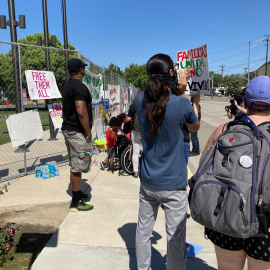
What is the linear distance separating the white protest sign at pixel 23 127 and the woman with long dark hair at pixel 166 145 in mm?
3467

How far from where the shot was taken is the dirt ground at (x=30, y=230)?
3.16m

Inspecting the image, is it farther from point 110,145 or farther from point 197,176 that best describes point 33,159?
point 197,176

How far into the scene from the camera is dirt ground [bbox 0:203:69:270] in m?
3.16

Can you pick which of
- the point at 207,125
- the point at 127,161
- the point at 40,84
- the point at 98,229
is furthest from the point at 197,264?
the point at 207,125

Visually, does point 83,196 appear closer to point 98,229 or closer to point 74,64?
point 98,229

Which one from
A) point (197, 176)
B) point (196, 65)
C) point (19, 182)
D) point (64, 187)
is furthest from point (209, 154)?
point (19, 182)

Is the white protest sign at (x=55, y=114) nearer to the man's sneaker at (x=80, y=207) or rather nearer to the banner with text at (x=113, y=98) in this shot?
the man's sneaker at (x=80, y=207)

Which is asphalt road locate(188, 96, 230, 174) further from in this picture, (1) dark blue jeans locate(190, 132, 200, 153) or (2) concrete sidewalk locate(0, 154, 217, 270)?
(2) concrete sidewalk locate(0, 154, 217, 270)

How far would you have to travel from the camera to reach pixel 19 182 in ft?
17.4

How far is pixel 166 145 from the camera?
217 centimetres

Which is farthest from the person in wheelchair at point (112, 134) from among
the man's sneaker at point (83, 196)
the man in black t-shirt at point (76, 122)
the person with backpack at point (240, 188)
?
the person with backpack at point (240, 188)

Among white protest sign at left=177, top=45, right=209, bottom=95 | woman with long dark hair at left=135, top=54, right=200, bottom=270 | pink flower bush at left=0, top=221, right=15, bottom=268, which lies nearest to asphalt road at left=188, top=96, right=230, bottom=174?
white protest sign at left=177, top=45, right=209, bottom=95

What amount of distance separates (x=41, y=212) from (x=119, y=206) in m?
1.15

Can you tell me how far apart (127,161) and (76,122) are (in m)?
2.35
